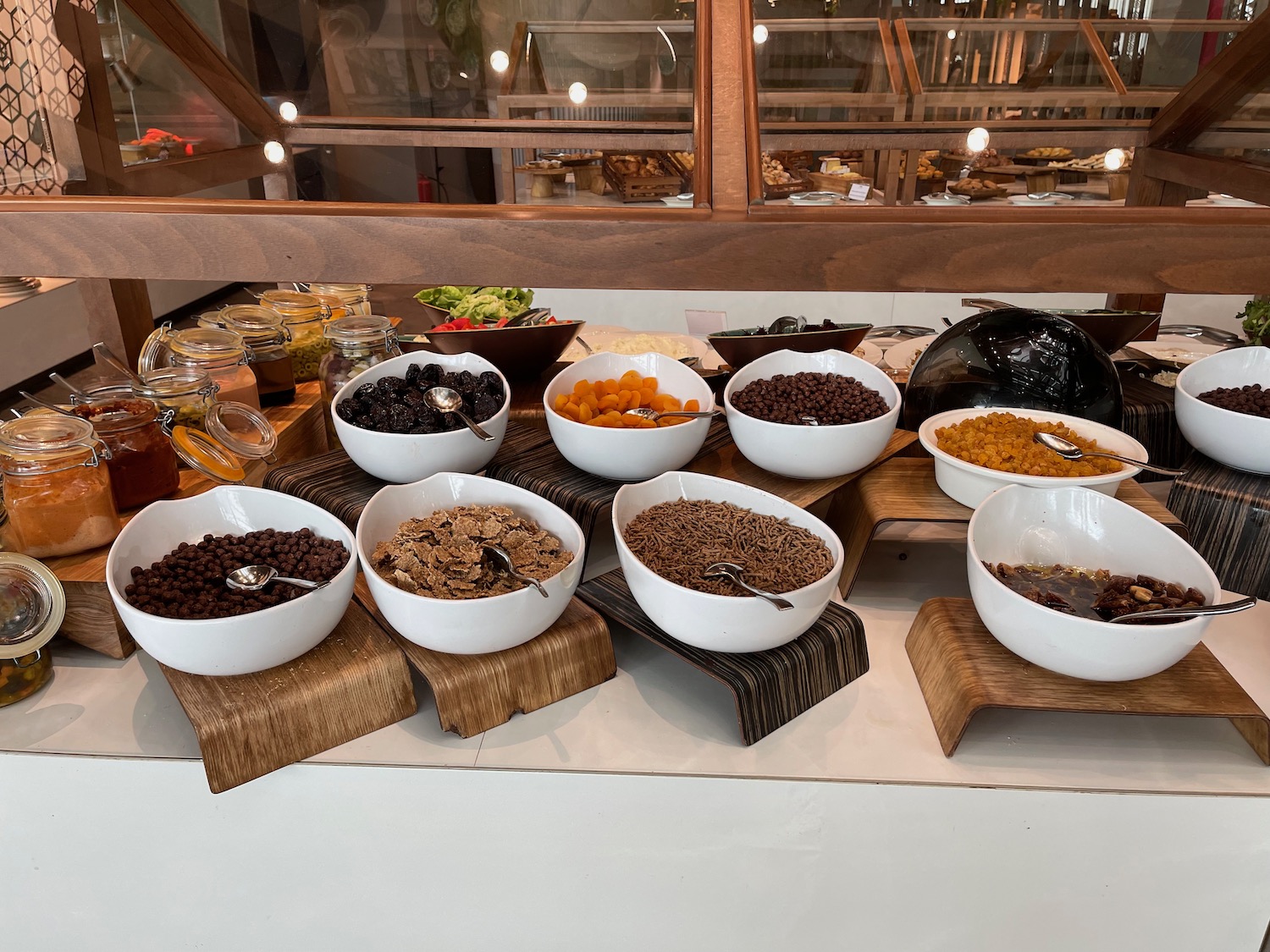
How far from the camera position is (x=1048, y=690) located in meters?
0.92

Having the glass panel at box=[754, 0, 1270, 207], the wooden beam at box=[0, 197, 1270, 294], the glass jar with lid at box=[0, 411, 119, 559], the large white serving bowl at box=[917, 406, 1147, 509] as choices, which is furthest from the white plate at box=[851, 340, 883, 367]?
the glass jar with lid at box=[0, 411, 119, 559]

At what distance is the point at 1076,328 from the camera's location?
128 centimetres

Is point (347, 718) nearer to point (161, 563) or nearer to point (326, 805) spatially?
point (326, 805)

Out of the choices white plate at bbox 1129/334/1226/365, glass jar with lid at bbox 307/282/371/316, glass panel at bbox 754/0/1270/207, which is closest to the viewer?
glass panel at bbox 754/0/1270/207

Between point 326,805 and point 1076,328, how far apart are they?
1.19 m

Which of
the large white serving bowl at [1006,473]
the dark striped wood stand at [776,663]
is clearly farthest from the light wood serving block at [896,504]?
the dark striped wood stand at [776,663]

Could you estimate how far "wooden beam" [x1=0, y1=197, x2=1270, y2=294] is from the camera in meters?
0.93

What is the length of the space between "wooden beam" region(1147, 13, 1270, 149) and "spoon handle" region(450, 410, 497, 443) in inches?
39.4

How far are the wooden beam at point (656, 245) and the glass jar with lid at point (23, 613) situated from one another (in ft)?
1.10

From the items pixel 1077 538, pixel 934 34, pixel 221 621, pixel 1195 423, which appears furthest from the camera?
pixel 934 34

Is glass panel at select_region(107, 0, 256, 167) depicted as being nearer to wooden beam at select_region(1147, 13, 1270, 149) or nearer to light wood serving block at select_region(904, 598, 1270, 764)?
light wood serving block at select_region(904, 598, 1270, 764)

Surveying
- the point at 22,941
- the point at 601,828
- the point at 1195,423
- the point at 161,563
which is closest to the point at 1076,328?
the point at 1195,423

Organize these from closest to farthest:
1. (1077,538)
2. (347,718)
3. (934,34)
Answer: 1. (347,718)
2. (1077,538)
3. (934,34)

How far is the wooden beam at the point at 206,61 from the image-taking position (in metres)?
1.22
